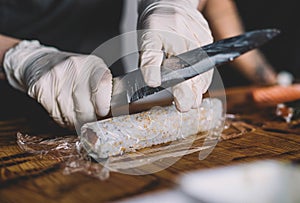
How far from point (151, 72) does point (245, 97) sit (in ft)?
2.38

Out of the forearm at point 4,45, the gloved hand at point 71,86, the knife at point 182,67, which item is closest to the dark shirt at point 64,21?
the forearm at point 4,45

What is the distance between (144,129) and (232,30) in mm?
1072

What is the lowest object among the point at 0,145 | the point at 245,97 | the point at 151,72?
the point at 245,97

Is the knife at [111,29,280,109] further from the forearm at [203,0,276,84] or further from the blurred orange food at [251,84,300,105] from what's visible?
the forearm at [203,0,276,84]

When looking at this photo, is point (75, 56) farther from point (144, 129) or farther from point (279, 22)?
point (279, 22)

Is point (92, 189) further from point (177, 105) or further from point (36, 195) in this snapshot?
point (177, 105)

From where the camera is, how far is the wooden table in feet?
2.61

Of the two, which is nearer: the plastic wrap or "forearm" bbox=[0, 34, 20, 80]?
the plastic wrap

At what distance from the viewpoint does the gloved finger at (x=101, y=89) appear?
102cm

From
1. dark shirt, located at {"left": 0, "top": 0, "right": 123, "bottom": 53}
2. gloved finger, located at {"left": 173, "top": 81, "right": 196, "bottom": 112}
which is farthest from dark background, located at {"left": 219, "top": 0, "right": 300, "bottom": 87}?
gloved finger, located at {"left": 173, "top": 81, "right": 196, "bottom": 112}

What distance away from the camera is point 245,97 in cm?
160

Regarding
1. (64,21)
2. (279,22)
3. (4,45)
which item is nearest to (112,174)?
(4,45)

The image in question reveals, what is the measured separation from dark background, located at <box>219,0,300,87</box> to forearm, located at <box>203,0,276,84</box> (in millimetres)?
183

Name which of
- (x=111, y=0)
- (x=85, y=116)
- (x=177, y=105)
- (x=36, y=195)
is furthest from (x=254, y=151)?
(x=111, y=0)
